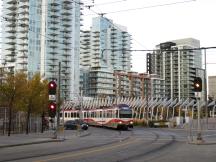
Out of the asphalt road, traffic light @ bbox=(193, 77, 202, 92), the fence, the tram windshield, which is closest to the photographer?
the asphalt road

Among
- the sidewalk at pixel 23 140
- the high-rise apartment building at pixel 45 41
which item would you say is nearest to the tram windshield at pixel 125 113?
the sidewalk at pixel 23 140

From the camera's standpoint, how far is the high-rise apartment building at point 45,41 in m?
151

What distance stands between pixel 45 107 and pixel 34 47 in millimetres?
92233

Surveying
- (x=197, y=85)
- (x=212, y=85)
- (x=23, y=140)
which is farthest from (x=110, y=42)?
(x=212, y=85)

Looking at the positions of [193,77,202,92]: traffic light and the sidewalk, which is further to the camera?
[193,77,202,92]: traffic light

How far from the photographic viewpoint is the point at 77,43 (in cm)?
15462

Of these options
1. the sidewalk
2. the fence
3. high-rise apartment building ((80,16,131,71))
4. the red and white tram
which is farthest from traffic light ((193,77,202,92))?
the red and white tram

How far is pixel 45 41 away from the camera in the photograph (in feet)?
513

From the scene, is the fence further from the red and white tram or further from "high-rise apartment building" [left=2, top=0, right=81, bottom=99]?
"high-rise apartment building" [left=2, top=0, right=81, bottom=99]

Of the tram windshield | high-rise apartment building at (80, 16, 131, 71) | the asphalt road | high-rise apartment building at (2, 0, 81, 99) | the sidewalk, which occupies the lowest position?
the sidewalk

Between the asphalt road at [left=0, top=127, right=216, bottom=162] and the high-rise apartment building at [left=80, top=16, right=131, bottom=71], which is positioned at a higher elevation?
the high-rise apartment building at [left=80, top=16, right=131, bottom=71]

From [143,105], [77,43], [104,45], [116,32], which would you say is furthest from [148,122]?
[77,43]

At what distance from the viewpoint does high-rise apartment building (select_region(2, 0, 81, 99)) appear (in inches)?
5960

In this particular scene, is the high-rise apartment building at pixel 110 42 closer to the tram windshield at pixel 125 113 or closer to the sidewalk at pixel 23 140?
the tram windshield at pixel 125 113
